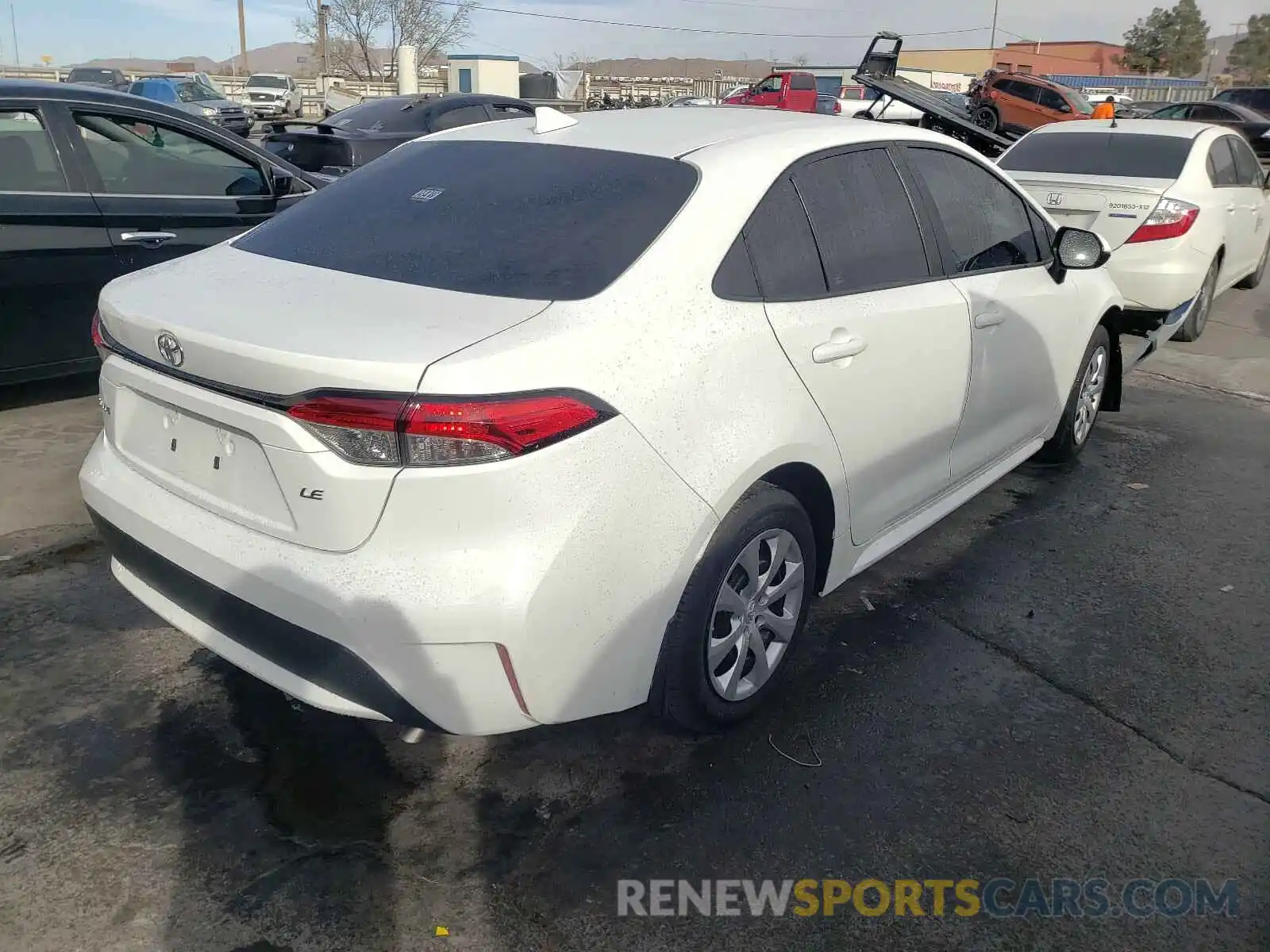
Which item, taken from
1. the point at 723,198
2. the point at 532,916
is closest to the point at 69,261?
Answer: the point at 723,198

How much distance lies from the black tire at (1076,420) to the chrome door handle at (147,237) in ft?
15.1

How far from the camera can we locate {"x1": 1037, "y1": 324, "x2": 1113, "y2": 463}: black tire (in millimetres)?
4887

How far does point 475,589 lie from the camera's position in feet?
7.04

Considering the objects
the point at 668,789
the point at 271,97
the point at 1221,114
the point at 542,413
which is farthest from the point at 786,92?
the point at 542,413

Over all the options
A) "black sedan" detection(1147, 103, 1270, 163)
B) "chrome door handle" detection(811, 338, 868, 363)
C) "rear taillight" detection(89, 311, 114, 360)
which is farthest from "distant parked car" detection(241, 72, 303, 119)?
"chrome door handle" detection(811, 338, 868, 363)

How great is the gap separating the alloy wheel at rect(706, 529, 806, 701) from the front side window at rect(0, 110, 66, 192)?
166 inches

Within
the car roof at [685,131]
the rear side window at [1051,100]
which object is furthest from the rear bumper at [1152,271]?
the rear side window at [1051,100]

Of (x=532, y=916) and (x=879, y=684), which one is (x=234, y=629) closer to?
(x=532, y=916)

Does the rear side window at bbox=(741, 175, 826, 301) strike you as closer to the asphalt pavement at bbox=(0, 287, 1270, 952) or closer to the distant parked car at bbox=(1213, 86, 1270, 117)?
the asphalt pavement at bbox=(0, 287, 1270, 952)

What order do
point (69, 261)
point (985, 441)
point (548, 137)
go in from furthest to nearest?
point (69, 261)
point (985, 441)
point (548, 137)

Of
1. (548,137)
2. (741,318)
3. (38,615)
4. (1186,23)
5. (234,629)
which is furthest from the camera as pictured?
(1186,23)

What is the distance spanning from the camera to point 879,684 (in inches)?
128

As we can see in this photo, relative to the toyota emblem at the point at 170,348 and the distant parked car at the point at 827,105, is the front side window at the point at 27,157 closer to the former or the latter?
the toyota emblem at the point at 170,348

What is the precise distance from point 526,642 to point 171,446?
1062mm
